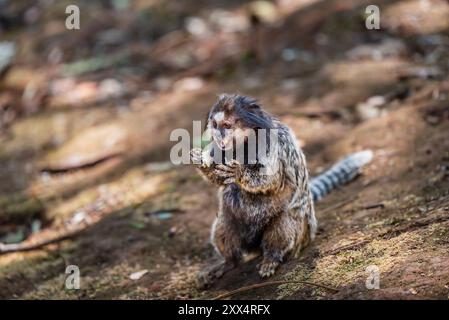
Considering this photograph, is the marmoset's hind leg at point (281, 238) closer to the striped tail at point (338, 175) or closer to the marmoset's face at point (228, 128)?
the marmoset's face at point (228, 128)

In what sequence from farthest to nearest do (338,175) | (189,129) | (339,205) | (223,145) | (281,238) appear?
(189,129)
(338,175)
(339,205)
(281,238)
(223,145)

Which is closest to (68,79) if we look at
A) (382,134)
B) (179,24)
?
(179,24)

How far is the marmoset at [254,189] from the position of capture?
17.3 ft

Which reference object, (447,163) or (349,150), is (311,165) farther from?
(447,163)

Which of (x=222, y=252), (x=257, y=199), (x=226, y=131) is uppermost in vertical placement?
(x=226, y=131)

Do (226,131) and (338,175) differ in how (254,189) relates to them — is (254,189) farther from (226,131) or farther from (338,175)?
(338,175)

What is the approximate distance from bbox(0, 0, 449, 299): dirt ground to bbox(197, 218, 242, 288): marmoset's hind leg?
0.36 ft

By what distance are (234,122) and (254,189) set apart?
0.61 m

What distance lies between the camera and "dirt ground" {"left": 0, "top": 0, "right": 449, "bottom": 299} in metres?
5.44

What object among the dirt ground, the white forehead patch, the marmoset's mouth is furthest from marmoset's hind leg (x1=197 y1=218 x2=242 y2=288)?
the white forehead patch

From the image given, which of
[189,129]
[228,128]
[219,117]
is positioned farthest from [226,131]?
[189,129]

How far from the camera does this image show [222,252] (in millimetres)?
5695

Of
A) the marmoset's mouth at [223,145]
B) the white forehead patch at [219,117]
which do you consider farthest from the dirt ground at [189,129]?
the white forehead patch at [219,117]

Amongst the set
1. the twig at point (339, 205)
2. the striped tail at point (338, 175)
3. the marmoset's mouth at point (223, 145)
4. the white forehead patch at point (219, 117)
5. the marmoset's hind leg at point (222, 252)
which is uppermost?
the white forehead patch at point (219, 117)
